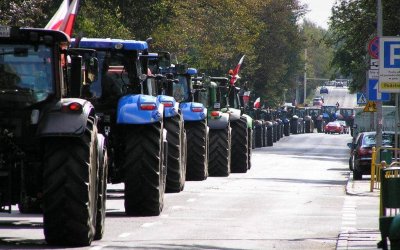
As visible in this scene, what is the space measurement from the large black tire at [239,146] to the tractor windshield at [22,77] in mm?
24158

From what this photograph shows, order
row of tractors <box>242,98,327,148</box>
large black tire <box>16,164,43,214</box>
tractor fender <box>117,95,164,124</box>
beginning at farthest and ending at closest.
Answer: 1. row of tractors <box>242,98,327,148</box>
2. tractor fender <box>117,95,164,124</box>
3. large black tire <box>16,164,43,214</box>

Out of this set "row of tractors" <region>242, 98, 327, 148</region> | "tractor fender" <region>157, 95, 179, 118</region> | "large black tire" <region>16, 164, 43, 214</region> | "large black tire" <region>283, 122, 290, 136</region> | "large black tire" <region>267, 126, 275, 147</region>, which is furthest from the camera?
"large black tire" <region>283, 122, 290, 136</region>

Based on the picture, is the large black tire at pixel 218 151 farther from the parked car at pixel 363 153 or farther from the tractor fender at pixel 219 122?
the parked car at pixel 363 153

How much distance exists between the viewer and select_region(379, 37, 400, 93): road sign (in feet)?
80.9

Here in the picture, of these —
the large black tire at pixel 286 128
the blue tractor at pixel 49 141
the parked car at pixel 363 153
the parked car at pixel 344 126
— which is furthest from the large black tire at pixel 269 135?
the blue tractor at pixel 49 141

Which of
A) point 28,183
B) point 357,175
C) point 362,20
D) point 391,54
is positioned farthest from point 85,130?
point 362,20

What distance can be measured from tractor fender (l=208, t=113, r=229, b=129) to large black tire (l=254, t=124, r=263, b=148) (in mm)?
33636

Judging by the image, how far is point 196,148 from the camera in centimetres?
3338

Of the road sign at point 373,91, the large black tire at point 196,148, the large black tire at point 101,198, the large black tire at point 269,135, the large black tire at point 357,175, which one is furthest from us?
the large black tire at point 269,135

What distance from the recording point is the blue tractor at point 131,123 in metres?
21.0

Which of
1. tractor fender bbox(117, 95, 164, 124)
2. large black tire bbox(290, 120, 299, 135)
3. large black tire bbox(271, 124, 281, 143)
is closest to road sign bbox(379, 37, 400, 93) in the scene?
tractor fender bbox(117, 95, 164, 124)

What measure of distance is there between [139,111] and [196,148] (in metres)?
12.1

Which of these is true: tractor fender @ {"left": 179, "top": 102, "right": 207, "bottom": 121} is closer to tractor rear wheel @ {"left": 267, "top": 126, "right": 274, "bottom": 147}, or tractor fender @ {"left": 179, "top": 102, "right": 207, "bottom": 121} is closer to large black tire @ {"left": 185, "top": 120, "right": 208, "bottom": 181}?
large black tire @ {"left": 185, "top": 120, "right": 208, "bottom": 181}

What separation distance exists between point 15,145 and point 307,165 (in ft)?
124
